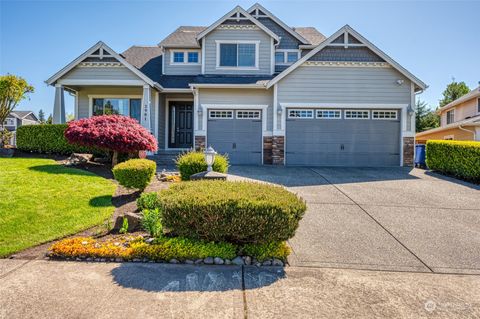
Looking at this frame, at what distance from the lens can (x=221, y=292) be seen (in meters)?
3.26

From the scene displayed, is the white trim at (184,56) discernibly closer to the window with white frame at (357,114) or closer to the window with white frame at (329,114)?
the window with white frame at (329,114)

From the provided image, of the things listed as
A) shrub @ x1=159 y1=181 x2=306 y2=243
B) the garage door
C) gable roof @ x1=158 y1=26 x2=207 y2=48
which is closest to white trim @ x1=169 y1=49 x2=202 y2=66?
gable roof @ x1=158 y1=26 x2=207 y2=48

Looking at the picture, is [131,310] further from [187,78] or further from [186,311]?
[187,78]

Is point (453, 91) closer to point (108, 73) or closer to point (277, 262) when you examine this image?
point (108, 73)

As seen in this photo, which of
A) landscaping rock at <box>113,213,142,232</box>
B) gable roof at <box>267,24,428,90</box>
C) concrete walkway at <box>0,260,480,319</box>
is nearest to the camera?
concrete walkway at <box>0,260,480,319</box>

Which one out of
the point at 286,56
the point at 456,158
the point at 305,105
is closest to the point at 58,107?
the point at 305,105

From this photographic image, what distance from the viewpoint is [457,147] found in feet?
35.4

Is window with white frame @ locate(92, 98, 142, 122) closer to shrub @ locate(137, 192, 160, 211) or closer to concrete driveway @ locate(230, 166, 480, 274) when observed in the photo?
concrete driveway @ locate(230, 166, 480, 274)

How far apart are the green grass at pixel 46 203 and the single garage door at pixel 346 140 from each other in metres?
8.41

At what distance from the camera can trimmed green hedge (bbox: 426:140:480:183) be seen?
392 inches

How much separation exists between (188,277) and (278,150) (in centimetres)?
994

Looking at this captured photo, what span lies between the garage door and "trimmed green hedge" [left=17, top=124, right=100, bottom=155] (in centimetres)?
525

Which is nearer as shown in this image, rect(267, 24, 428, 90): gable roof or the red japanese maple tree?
the red japanese maple tree

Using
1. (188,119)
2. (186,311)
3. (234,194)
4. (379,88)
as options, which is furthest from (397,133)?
(186,311)
